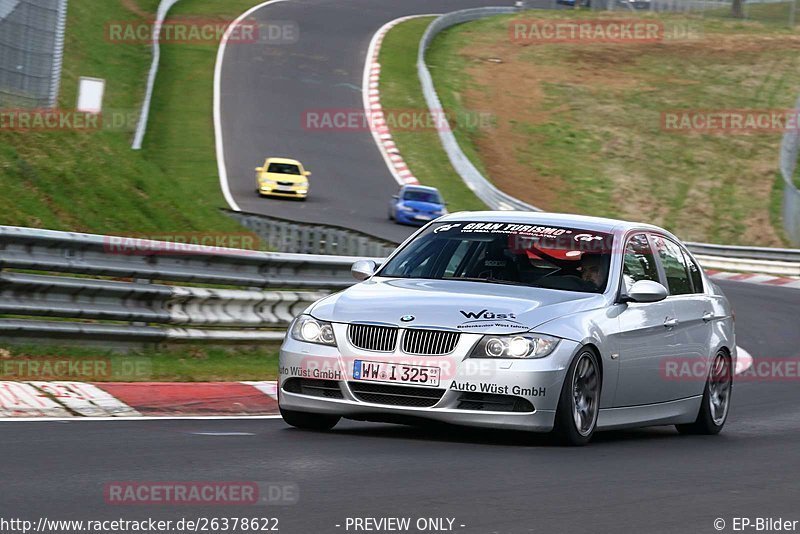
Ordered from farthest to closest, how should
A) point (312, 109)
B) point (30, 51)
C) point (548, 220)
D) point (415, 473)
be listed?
point (312, 109), point (30, 51), point (548, 220), point (415, 473)

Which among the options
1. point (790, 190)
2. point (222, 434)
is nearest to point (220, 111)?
point (790, 190)

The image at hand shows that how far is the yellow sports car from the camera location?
126 ft

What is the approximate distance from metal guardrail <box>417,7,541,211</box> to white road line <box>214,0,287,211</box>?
22.5ft

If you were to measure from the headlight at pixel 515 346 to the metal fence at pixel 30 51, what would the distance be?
1018 centimetres

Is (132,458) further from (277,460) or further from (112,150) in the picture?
(112,150)

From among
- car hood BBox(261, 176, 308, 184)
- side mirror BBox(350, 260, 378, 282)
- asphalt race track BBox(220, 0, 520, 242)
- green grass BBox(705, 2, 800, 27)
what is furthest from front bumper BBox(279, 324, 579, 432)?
green grass BBox(705, 2, 800, 27)

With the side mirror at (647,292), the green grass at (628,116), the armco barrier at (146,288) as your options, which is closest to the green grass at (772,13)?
the green grass at (628,116)

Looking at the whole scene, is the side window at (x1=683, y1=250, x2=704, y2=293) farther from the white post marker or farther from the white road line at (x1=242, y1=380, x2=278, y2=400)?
the white post marker

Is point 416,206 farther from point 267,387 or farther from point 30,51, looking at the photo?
point 267,387

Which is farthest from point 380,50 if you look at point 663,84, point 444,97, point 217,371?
point 217,371

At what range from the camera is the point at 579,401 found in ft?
29.8

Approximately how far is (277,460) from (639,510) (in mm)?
1976

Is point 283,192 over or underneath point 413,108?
underneath

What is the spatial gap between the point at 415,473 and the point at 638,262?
334 centimetres
